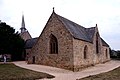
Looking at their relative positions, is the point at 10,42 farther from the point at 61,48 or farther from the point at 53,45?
the point at 61,48

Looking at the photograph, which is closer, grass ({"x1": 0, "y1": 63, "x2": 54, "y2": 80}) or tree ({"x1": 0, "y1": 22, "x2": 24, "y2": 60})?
grass ({"x1": 0, "y1": 63, "x2": 54, "y2": 80})

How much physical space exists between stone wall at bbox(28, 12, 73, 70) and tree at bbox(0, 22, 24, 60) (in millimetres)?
14191

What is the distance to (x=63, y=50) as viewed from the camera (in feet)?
88.7

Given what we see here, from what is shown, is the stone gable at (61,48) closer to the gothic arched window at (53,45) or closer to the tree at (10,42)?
the gothic arched window at (53,45)

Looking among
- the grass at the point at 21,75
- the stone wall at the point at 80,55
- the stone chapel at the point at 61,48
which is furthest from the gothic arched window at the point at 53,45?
the grass at the point at 21,75

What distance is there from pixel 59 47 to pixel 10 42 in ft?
66.8

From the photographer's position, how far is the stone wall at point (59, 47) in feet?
87.0

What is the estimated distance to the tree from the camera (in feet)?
143

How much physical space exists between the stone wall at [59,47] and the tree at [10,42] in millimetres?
14191

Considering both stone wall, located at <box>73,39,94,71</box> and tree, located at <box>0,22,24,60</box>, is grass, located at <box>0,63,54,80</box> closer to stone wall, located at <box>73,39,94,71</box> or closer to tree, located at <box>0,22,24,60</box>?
stone wall, located at <box>73,39,94,71</box>

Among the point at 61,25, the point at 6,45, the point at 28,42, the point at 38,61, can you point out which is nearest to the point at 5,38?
the point at 6,45

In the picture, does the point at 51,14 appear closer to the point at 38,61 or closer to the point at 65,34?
the point at 65,34

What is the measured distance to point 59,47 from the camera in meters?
27.6

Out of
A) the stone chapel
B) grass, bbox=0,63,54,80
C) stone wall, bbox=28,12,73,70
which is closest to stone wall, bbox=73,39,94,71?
the stone chapel
